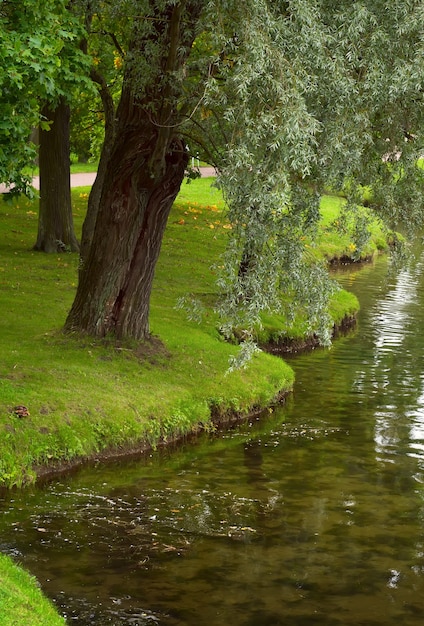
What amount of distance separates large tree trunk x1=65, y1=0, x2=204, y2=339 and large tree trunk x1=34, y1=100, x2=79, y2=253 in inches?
423

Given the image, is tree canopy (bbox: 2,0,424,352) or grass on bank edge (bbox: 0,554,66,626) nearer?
grass on bank edge (bbox: 0,554,66,626)

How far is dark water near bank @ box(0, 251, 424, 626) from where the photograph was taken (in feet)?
42.7

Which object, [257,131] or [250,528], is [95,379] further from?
[257,131]

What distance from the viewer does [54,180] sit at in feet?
110

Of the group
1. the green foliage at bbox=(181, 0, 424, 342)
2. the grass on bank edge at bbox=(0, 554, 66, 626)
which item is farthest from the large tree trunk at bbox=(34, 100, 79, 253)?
the grass on bank edge at bbox=(0, 554, 66, 626)

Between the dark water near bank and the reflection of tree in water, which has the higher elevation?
the dark water near bank

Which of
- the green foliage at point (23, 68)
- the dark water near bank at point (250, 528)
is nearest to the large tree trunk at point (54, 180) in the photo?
the dark water near bank at point (250, 528)

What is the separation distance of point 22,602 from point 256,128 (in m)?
8.55

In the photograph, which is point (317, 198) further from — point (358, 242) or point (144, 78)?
point (144, 78)

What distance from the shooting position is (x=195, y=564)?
1417cm

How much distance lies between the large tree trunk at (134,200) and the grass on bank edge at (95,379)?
0.79 m

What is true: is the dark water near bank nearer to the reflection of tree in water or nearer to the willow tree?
the reflection of tree in water

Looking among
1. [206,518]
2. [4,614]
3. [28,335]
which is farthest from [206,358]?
[4,614]

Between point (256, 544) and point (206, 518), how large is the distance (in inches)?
51.1
